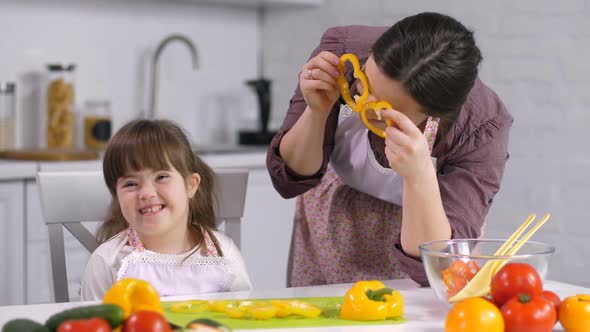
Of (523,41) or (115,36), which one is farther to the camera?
(115,36)

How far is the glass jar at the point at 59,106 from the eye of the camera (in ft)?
10.6

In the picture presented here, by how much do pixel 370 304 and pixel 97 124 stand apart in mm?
2139

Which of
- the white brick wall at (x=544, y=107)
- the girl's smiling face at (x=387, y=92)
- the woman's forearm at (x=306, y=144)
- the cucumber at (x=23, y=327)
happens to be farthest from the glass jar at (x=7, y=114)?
the cucumber at (x=23, y=327)

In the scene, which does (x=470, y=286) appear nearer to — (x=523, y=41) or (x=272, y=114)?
(x=523, y=41)

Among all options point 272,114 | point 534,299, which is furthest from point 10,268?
point 534,299

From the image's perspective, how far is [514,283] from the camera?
125cm

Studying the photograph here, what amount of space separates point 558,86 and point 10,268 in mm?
1692

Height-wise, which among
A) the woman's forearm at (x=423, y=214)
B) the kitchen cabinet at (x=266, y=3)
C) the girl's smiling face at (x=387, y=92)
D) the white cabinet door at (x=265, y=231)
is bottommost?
the white cabinet door at (x=265, y=231)

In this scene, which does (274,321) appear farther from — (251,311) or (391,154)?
(391,154)

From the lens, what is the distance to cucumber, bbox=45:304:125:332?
102 cm

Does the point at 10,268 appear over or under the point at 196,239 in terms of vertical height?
under

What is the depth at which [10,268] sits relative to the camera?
9.07 feet

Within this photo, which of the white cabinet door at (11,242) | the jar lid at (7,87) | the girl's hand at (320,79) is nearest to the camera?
the girl's hand at (320,79)

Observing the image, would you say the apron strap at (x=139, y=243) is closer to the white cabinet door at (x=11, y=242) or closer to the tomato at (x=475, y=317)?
the tomato at (x=475, y=317)
